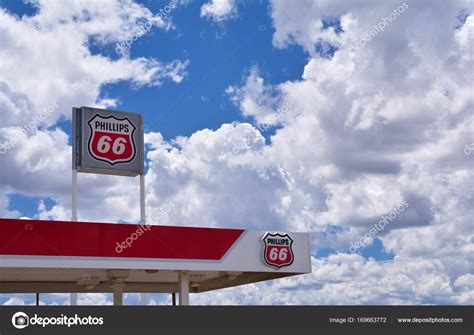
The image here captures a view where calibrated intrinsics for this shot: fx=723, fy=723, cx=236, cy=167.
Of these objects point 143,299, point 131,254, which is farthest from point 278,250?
point 143,299

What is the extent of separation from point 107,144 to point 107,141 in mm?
148

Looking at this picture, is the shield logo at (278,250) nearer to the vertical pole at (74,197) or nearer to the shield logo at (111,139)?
the shield logo at (111,139)

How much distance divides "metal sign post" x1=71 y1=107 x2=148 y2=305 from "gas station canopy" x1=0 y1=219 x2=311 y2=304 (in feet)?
8.64

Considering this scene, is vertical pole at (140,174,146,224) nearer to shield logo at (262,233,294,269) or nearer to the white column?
Answer: the white column

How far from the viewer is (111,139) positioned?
114 feet

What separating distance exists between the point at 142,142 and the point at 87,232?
268 inches

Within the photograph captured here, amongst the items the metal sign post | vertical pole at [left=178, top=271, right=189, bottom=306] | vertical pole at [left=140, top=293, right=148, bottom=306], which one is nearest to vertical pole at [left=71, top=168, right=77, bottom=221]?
the metal sign post

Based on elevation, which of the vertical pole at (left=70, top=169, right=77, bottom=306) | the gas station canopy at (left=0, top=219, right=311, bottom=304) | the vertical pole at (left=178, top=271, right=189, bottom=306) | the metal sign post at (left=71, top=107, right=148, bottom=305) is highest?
the metal sign post at (left=71, top=107, right=148, bottom=305)

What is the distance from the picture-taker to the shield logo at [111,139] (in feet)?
112

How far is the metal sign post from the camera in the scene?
33688 millimetres
